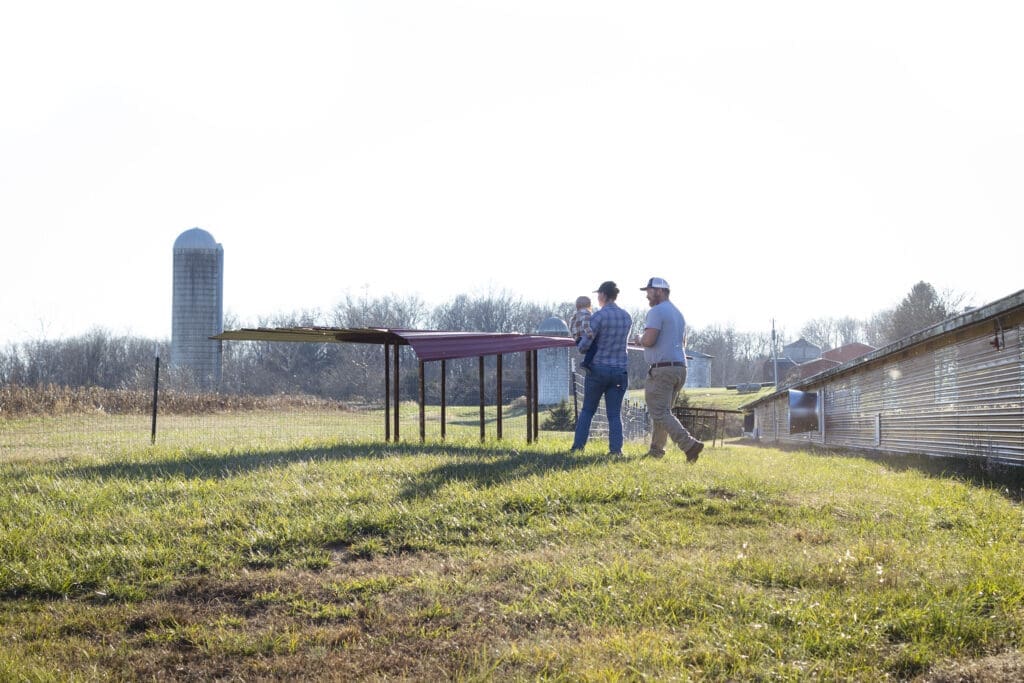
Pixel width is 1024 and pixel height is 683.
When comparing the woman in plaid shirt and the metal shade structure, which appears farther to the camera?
the metal shade structure

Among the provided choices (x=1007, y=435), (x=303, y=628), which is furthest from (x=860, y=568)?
(x=1007, y=435)

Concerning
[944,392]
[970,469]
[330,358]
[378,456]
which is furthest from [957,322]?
[330,358]

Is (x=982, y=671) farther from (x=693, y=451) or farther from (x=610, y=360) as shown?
(x=610, y=360)

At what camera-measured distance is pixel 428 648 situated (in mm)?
4254

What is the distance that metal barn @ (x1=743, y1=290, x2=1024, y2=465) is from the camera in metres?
10.1

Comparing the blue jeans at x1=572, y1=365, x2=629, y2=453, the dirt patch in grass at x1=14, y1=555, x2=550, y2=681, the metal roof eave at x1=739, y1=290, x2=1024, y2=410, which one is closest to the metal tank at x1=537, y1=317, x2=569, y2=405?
the metal roof eave at x1=739, y1=290, x2=1024, y2=410

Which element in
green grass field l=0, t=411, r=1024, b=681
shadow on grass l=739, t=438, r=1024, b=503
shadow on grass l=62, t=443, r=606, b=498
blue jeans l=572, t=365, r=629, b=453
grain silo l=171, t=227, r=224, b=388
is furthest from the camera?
grain silo l=171, t=227, r=224, b=388

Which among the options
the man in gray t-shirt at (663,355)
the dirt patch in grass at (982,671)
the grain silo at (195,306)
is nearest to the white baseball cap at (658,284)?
the man in gray t-shirt at (663,355)

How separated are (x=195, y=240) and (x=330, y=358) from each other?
30.3 meters

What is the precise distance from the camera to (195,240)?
1565 inches

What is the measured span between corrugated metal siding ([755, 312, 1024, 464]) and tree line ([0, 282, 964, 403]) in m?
29.1

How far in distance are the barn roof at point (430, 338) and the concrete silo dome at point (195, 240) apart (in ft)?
99.0

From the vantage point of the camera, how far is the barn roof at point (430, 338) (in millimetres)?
9953

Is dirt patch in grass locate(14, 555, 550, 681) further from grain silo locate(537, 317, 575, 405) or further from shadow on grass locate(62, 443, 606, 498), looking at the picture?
grain silo locate(537, 317, 575, 405)
